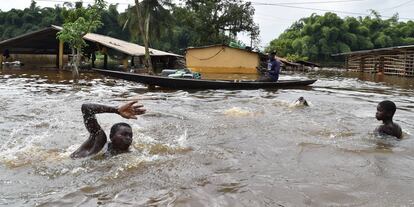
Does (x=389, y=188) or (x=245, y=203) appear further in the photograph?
(x=389, y=188)

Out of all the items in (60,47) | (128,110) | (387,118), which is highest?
(60,47)

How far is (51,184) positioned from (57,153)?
154 cm

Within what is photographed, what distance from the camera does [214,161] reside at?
Result: 5.70 metres

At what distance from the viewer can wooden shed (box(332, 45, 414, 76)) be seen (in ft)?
90.5

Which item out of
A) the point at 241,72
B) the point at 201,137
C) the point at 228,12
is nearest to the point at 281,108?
the point at 201,137

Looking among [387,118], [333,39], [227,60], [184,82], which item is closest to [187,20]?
[227,60]

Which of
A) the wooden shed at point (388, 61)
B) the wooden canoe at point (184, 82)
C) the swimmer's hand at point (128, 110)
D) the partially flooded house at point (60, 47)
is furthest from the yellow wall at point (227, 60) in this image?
the swimmer's hand at point (128, 110)

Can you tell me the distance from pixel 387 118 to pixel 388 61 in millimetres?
27557

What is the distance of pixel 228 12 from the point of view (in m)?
44.4

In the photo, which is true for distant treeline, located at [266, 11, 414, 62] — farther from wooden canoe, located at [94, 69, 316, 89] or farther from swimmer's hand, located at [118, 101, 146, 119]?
swimmer's hand, located at [118, 101, 146, 119]

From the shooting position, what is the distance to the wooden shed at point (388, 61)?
27594 mm

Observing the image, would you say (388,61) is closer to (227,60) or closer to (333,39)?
(227,60)

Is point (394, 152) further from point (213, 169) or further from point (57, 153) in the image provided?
point (57, 153)

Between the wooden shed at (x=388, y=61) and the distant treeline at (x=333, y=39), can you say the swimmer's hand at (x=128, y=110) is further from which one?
the distant treeline at (x=333, y=39)
